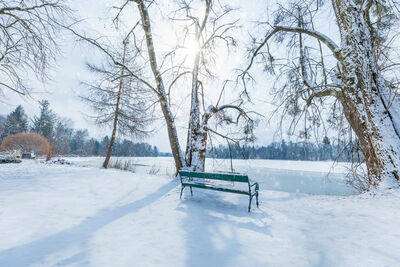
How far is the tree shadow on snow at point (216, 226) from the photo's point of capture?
1.98 m

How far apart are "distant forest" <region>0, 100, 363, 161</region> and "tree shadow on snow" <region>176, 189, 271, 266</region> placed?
3.23 metres

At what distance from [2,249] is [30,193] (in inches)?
86.0

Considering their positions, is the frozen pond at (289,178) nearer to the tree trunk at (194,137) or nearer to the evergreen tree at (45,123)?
the tree trunk at (194,137)

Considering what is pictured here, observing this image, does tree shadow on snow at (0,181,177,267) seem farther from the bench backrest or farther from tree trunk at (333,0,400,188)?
tree trunk at (333,0,400,188)

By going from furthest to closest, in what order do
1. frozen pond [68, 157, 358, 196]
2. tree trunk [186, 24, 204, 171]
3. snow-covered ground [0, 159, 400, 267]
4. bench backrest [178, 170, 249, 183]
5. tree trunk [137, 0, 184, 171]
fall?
frozen pond [68, 157, 358, 196] → tree trunk [137, 0, 184, 171] → tree trunk [186, 24, 204, 171] → bench backrest [178, 170, 249, 183] → snow-covered ground [0, 159, 400, 267]

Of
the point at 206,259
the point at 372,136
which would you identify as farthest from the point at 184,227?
the point at 372,136

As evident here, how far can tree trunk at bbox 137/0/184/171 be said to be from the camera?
7160 mm

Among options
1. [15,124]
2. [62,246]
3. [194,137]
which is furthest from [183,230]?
[15,124]

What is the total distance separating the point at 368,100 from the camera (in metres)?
4.20

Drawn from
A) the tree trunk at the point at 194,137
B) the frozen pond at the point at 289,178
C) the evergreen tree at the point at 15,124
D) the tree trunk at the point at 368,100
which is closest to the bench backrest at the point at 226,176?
the frozen pond at the point at 289,178

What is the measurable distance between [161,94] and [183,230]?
5.57 meters

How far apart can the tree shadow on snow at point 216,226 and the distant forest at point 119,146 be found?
10.6ft

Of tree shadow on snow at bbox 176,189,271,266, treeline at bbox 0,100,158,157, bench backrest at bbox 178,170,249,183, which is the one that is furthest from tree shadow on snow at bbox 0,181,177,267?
treeline at bbox 0,100,158,157

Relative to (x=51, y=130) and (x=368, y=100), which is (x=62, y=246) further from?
(x=51, y=130)
